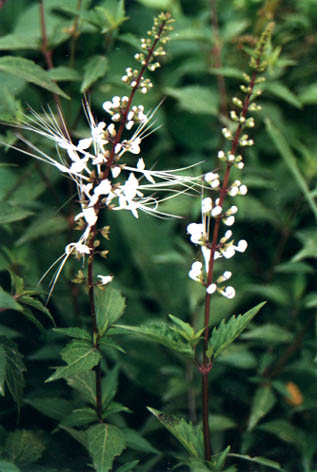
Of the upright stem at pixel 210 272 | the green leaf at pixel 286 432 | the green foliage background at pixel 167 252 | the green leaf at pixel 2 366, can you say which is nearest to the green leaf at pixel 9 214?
the green foliage background at pixel 167 252

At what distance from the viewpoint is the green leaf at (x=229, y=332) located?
1190 mm

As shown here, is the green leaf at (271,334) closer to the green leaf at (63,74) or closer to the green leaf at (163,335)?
the green leaf at (163,335)

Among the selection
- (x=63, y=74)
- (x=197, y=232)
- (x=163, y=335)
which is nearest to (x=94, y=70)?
(x=63, y=74)

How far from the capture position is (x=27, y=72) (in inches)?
58.6

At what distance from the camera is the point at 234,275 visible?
224 cm

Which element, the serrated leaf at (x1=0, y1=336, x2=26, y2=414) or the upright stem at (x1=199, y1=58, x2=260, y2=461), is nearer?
the upright stem at (x1=199, y1=58, x2=260, y2=461)

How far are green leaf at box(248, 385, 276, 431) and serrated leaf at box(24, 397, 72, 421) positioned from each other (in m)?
0.60

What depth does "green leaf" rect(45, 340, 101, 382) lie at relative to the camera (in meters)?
1.20

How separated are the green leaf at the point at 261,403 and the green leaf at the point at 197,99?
42.9 inches

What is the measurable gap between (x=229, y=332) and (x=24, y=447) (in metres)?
0.73

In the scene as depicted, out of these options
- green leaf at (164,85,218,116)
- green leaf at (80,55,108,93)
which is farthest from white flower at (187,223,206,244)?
green leaf at (164,85,218,116)

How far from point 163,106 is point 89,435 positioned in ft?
5.69

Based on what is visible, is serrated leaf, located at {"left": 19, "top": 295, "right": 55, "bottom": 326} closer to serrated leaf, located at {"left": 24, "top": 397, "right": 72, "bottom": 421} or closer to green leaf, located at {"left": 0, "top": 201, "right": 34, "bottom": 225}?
green leaf, located at {"left": 0, "top": 201, "right": 34, "bottom": 225}

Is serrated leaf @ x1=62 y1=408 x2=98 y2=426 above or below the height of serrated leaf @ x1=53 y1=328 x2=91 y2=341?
below
